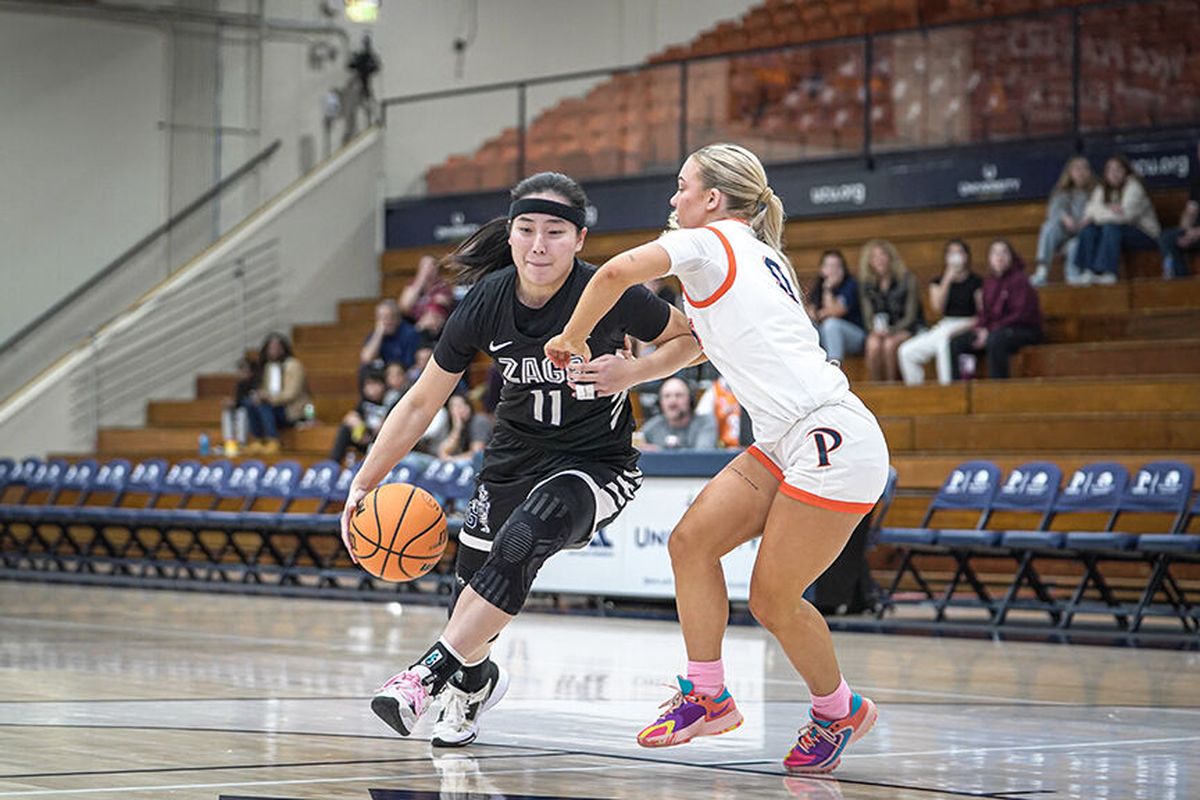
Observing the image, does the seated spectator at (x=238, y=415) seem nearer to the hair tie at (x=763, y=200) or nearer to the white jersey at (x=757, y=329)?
the hair tie at (x=763, y=200)

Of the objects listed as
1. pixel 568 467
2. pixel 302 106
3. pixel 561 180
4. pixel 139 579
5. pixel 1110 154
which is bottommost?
pixel 139 579

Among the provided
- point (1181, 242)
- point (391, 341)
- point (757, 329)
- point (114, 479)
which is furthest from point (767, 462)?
point (114, 479)

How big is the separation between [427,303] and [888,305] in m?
5.01

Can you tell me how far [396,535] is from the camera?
17.9ft

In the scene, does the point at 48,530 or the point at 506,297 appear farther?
the point at 48,530

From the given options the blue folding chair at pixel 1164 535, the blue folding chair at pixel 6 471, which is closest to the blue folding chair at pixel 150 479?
the blue folding chair at pixel 6 471

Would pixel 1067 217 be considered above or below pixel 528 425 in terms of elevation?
above

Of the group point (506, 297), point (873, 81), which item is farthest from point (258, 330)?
point (506, 297)

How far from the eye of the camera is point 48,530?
20.0 metres

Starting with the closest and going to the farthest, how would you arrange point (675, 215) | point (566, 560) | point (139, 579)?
1. point (675, 215)
2. point (566, 560)
3. point (139, 579)

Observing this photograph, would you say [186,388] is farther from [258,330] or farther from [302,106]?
[302,106]

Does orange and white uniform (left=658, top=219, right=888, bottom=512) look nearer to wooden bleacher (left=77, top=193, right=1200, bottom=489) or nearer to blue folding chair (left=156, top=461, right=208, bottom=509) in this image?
wooden bleacher (left=77, top=193, right=1200, bottom=489)

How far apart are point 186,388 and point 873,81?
8.81m

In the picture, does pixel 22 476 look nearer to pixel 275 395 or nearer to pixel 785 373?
pixel 275 395
